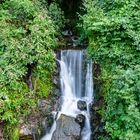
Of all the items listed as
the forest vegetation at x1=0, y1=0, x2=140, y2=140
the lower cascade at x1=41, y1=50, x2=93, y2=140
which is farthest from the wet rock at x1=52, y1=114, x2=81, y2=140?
the forest vegetation at x1=0, y1=0, x2=140, y2=140

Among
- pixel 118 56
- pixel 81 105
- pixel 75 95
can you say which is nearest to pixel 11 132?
pixel 81 105

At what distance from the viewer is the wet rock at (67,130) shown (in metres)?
8.45

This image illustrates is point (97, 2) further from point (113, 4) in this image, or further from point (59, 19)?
point (59, 19)

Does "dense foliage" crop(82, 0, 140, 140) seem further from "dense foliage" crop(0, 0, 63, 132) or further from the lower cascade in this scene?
"dense foliage" crop(0, 0, 63, 132)

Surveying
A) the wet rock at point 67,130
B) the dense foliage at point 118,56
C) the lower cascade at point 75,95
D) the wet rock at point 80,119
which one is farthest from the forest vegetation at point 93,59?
the wet rock at point 80,119

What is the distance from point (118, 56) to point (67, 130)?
2443mm

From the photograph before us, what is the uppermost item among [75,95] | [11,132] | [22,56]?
[22,56]

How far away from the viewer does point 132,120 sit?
658cm

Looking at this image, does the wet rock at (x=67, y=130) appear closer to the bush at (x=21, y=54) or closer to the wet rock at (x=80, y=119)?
the wet rock at (x=80, y=119)

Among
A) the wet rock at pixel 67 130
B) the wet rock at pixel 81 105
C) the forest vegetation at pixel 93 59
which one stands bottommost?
the wet rock at pixel 67 130

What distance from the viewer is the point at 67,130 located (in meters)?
8.50

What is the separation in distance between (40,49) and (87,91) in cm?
201

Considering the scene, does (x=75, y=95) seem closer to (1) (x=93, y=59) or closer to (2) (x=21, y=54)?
(1) (x=93, y=59)

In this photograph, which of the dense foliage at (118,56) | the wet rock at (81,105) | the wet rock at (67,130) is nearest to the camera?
the dense foliage at (118,56)
